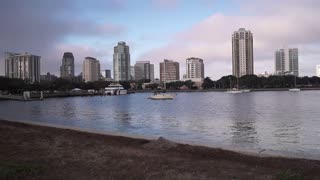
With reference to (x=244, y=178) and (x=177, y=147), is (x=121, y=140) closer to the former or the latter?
(x=177, y=147)

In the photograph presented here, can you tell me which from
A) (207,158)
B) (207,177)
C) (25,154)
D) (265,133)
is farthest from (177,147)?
(265,133)

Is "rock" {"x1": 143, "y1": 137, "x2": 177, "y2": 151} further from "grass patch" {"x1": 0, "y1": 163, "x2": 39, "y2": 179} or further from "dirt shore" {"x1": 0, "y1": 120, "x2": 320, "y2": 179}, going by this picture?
"grass patch" {"x1": 0, "y1": 163, "x2": 39, "y2": 179}

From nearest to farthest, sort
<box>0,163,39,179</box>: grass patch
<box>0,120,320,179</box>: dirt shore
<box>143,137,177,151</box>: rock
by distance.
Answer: <box>0,163,39,179</box>: grass patch, <box>0,120,320,179</box>: dirt shore, <box>143,137,177,151</box>: rock

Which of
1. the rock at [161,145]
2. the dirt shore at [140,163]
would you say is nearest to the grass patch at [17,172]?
the dirt shore at [140,163]

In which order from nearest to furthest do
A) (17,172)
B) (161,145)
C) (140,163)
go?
(17,172)
(140,163)
(161,145)

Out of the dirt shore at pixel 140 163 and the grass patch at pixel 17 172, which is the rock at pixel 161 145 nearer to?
the dirt shore at pixel 140 163

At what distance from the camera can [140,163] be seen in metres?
15.1

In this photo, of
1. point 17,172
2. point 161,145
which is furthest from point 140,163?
point 161,145

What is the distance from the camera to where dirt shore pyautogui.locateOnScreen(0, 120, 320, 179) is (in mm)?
12316

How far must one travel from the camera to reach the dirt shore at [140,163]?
12.3 metres

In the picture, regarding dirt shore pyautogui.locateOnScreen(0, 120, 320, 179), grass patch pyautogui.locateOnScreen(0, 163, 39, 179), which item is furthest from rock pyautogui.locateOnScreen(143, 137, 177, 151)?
grass patch pyautogui.locateOnScreen(0, 163, 39, 179)

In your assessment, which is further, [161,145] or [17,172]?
[161,145]

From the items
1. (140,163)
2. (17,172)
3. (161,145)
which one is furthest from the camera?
(161,145)

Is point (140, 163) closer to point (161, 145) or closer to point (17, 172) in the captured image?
point (17, 172)
